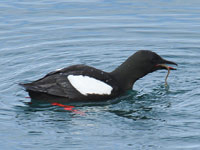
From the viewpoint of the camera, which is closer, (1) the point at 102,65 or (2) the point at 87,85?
(2) the point at 87,85

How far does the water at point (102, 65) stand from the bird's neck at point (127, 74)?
210mm

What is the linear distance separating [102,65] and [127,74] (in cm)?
175

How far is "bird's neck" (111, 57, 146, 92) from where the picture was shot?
371 inches

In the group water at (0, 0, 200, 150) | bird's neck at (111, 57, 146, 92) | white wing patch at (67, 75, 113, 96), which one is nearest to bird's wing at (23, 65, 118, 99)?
white wing patch at (67, 75, 113, 96)

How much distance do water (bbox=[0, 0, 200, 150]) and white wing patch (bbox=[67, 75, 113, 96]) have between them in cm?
26

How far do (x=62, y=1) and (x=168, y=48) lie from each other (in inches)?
214

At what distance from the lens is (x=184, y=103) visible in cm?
880

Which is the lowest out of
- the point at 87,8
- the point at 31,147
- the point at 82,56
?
the point at 31,147

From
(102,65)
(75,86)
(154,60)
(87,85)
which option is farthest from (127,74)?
(102,65)

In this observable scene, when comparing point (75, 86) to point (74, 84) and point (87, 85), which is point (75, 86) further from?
point (87, 85)

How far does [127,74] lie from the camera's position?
9453 millimetres

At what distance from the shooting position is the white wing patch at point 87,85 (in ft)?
29.0

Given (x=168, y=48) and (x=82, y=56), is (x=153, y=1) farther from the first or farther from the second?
(x=82, y=56)

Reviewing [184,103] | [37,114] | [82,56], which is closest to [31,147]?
[37,114]
